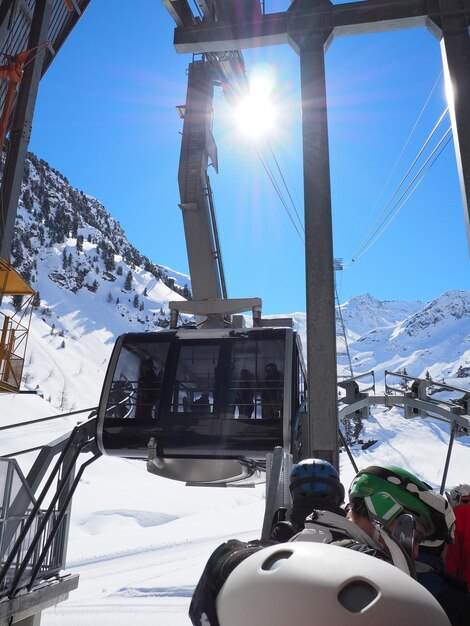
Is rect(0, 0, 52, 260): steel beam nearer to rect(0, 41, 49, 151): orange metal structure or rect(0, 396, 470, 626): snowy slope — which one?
rect(0, 41, 49, 151): orange metal structure

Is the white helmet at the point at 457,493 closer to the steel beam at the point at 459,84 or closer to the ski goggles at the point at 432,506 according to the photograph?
the steel beam at the point at 459,84

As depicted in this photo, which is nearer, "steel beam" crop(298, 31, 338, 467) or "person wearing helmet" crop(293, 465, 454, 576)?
"person wearing helmet" crop(293, 465, 454, 576)

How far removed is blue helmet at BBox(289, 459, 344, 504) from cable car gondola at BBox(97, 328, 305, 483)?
3906 mm

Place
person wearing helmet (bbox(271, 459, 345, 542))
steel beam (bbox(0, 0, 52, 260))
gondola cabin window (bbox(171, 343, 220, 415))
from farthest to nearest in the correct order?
1. steel beam (bbox(0, 0, 52, 260))
2. gondola cabin window (bbox(171, 343, 220, 415))
3. person wearing helmet (bbox(271, 459, 345, 542))

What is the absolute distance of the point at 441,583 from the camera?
1.80 metres

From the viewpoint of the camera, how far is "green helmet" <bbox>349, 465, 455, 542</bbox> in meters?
1.92

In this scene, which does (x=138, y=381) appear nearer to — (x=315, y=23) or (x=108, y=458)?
(x=315, y=23)

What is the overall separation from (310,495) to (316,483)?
7cm

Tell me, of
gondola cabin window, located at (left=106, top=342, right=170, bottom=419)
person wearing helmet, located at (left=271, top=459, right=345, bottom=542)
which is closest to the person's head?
person wearing helmet, located at (left=271, top=459, right=345, bottom=542)

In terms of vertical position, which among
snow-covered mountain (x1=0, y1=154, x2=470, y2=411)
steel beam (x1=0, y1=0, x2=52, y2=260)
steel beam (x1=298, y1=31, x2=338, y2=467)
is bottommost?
steel beam (x1=298, y1=31, x2=338, y2=467)

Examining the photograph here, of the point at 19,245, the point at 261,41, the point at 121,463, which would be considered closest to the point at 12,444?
the point at 121,463

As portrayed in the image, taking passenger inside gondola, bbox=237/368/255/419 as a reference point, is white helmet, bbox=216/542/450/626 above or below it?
below

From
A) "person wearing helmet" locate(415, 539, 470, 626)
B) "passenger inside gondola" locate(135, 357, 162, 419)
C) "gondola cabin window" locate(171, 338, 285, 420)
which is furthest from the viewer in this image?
"passenger inside gondola" locate(135, 357, 162, 419)

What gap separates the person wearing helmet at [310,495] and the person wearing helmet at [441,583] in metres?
0.54
